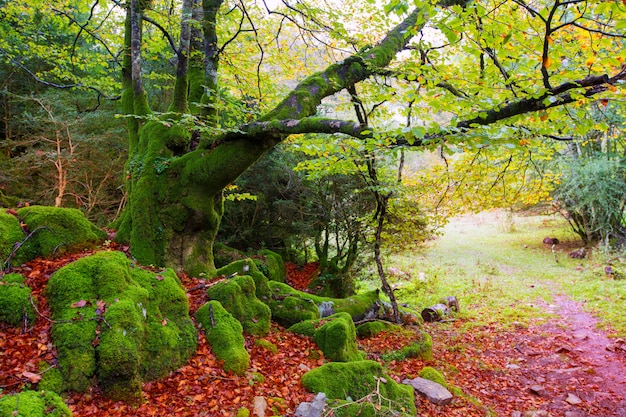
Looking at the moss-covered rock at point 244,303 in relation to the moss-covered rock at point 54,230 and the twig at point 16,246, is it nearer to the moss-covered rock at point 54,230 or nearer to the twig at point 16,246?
the moss-covered rock at point 54,230

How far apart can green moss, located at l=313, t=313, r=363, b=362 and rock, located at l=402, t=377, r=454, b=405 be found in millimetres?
834

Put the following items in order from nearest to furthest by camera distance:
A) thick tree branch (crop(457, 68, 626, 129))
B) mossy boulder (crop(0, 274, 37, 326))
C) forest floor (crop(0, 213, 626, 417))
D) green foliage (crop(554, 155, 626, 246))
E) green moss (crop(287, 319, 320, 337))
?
thick tree branch (crop(457, 68, 626, 129)), forest floor (crop(0, 213, 626, 417)), mossy boulder (crop(0, 274, 37, 326)), green moss (crop(287, 319, 320, 337)), green foliage (crop(554, 155, 626, 246))

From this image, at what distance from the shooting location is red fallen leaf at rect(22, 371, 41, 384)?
299cm

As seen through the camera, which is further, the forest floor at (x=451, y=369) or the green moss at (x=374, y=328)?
the green moss at (x=374, y=328)

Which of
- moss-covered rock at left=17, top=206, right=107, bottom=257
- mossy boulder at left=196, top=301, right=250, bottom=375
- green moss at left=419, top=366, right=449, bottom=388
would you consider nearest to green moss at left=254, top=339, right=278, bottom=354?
mossy boulder at left=196, top=301, right=250, bottom=375

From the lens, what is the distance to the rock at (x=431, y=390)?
4.87 m

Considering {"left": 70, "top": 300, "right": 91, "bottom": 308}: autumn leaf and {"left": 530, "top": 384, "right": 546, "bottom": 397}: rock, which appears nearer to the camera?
{"left": 70, "top": 300, "right": 91, "bottom": 308}: autumn leaf

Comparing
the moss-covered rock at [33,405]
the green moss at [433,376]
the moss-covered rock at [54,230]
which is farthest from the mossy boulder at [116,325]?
the green moss at [433,376]

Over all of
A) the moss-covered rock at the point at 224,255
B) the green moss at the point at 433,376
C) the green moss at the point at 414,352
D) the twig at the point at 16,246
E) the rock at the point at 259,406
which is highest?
the twig at the point at 16,246

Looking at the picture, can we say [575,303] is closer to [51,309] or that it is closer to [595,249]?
[595,249]

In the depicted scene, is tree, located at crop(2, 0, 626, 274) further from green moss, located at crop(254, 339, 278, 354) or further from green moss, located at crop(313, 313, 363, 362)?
green moss, located at crop(313, 313, 363, 362)

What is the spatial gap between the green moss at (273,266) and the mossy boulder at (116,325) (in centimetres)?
465

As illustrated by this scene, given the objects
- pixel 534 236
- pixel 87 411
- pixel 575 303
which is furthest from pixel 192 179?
pixel 534 236

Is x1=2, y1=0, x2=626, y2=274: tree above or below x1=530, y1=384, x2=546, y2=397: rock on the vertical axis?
above
